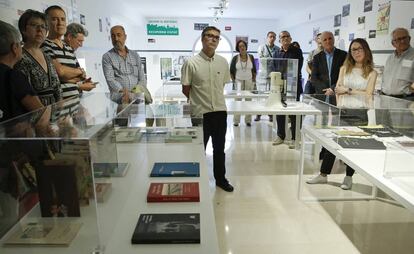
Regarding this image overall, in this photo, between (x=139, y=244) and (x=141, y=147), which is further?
(x=141, y=147)

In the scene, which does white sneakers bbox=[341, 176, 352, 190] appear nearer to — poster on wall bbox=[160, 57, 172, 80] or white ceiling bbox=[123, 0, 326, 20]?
white ceiling bbox=[123, 0, 326, 20]

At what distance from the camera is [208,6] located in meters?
8.06

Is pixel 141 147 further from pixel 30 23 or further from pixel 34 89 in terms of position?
pixel 30 23

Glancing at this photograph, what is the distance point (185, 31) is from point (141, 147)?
889 cm

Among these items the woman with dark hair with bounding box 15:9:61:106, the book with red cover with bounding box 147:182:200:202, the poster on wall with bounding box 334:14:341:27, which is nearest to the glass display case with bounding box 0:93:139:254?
the book with red cover with bounding box 147:182:200:202

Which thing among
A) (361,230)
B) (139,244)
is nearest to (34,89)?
(139,244)

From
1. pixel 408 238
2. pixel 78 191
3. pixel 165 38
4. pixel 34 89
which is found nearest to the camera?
pixel 78 191

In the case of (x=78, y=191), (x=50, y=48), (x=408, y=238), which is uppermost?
(x=50, y=48)

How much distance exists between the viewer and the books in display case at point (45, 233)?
1053mm

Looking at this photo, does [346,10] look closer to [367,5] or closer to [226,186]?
[367,5]

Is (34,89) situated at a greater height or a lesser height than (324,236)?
greater

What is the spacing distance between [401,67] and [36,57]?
11.6ft

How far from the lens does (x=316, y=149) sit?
372 centimetres

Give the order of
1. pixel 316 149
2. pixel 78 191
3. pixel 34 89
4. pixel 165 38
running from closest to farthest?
1. pixel 78 191
2. pixel 34 89
3. pixel 316 149
4. pixel 165 38
